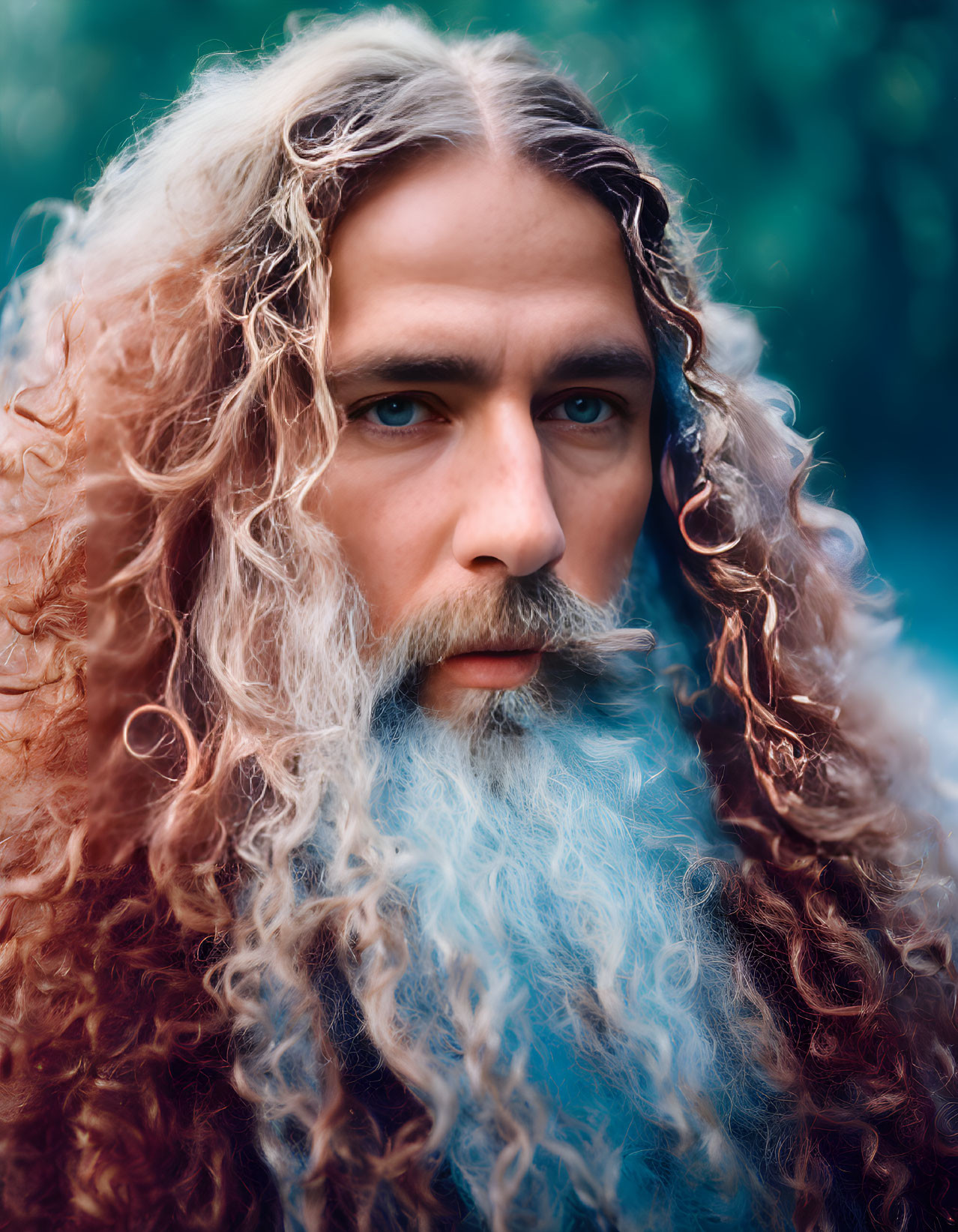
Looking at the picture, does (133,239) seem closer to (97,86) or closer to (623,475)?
(97,86)

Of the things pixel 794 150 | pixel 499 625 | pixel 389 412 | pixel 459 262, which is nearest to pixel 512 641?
pixel 499 625

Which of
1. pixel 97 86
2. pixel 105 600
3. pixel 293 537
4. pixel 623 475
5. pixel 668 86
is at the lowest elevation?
pixel 105 600

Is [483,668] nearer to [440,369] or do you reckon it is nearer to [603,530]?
[603,530]

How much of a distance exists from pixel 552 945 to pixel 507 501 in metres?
0.45

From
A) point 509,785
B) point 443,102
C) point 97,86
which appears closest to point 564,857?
point 509,785

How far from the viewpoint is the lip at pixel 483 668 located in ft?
3.10

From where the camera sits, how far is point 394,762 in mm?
936

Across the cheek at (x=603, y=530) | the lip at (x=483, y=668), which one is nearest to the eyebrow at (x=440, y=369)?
the cheek at (x=603, y=530)

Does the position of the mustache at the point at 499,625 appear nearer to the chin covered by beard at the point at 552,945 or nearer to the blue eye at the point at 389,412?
the chin covered by beard at the point at 552,945

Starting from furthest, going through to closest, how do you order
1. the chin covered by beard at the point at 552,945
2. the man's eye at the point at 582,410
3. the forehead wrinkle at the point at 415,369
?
the man's eye at the point at 582,410
the forehead wrinkle at the point at 415,369
the chin covered by beard at the point at 552,945

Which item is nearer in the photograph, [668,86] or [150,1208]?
[150,1208]

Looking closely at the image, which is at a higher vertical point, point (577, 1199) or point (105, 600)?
point (105, 600)

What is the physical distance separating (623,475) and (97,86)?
706mm

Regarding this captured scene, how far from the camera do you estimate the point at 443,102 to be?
943mm
